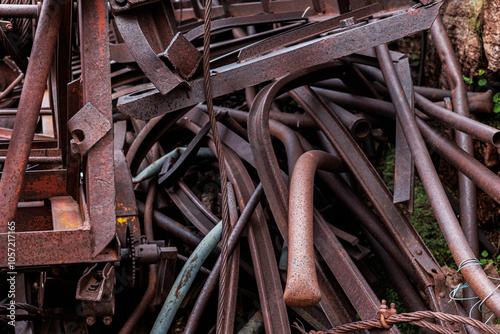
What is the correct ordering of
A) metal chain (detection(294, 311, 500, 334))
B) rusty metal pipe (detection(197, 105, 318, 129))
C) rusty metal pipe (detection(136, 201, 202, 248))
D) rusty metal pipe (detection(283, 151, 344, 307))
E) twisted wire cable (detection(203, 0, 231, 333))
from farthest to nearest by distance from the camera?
rusty metal pipe (detection(197, 105, 318, 129)), rusty metal pipe (detection(136, 201, 202, 248)), twisted wire cable (detection(203, 0, 231, 333)), rusty metal pipe (detection(283, 151, 344, 307)), metal chain (detection(294, 311, 500, 334))

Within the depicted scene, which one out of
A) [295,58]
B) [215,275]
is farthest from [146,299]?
[295,58]

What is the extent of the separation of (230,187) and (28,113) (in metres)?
1.31

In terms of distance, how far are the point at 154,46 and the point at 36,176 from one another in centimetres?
95

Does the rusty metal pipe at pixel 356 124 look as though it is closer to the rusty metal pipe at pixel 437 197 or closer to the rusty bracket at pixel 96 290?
the rusty metal pipe at pixel 437 197

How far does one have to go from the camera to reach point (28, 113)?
2035 millimetres

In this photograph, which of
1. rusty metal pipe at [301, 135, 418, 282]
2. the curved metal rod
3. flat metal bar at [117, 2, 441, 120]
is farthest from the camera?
the curved metal rod

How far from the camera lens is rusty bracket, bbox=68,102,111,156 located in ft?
6.50

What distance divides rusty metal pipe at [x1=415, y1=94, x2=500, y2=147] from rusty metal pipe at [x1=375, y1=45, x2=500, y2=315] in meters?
0.17

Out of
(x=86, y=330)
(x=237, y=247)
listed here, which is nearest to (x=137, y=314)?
(x=86, y=330)

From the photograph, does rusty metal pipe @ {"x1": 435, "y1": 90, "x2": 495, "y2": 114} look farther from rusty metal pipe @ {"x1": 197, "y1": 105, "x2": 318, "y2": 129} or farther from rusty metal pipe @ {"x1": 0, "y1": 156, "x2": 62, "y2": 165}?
rusty metal pipe @ {"x1": 0, "y1": 156, "x2": 62, "y2": 165}

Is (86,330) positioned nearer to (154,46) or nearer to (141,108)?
(141,108)

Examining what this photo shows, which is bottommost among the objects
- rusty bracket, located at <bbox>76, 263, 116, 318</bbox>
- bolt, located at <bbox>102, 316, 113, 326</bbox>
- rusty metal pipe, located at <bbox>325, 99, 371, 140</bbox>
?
bolt, located at <bbox>102, 316, 113, 326</bbox>

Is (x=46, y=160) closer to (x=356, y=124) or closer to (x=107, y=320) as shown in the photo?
(x=107, y=320)

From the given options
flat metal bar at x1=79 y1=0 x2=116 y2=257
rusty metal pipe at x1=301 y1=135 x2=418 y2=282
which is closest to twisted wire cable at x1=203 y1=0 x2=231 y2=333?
flat metal bar at x1=79 y1=0 x2=116 y2=257
